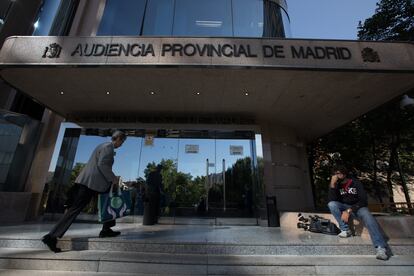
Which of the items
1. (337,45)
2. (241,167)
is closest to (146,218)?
(241,167)

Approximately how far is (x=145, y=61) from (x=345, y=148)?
1469 centimetres

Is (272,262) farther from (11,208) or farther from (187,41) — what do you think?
(11,208)

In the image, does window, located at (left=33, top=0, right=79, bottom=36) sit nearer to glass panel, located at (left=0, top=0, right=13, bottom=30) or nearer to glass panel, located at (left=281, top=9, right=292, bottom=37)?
glass panel, located at (left=0, top=0, right=13, bottom=30)

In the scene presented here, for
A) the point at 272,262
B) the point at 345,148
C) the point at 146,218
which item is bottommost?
the point at 272,262

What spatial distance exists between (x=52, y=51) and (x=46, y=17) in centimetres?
832

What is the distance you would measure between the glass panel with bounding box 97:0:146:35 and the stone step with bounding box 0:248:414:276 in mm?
8865

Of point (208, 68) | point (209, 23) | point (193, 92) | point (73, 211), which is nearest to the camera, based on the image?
point (73, 211)

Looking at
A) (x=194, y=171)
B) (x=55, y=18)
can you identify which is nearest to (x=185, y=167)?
(x=194, y=171)

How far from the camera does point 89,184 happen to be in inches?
168

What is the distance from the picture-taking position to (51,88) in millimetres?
7516

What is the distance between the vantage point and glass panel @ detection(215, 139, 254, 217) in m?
8.71

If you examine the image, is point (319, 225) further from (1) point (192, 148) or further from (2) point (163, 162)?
(2) point (163, 162)

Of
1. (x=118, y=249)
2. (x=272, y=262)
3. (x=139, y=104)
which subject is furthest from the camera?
(x=139, y=104)

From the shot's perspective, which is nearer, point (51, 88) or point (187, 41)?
point (187, 41)
